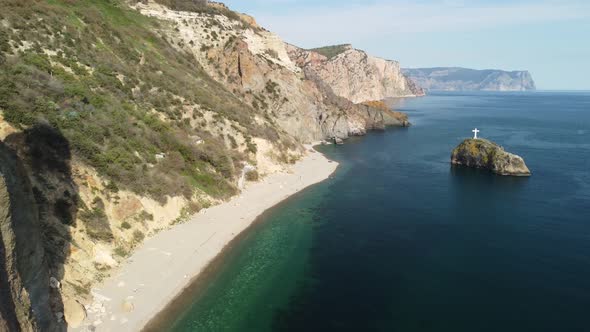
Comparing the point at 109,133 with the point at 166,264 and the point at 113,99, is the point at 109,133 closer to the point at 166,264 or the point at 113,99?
the point at 113,99

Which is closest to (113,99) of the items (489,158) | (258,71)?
(258,71)

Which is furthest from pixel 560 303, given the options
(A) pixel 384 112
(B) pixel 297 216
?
(A) pixel 384 112

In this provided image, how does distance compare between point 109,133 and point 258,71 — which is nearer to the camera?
point 109,133

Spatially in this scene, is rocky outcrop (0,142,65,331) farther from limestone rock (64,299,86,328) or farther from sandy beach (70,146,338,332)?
sandy beach (70,146,338,332)

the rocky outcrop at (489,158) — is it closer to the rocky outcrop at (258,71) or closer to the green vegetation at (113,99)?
the green vegetation at (113,99)

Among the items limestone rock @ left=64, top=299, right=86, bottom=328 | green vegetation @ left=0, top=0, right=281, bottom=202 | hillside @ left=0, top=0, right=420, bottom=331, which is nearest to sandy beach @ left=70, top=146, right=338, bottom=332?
limestone rock @ left=64, top=299, right=86, bottom=328

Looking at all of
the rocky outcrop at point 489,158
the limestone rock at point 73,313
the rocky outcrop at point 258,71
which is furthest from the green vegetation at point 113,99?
the rocky outcrop at point 489,158
